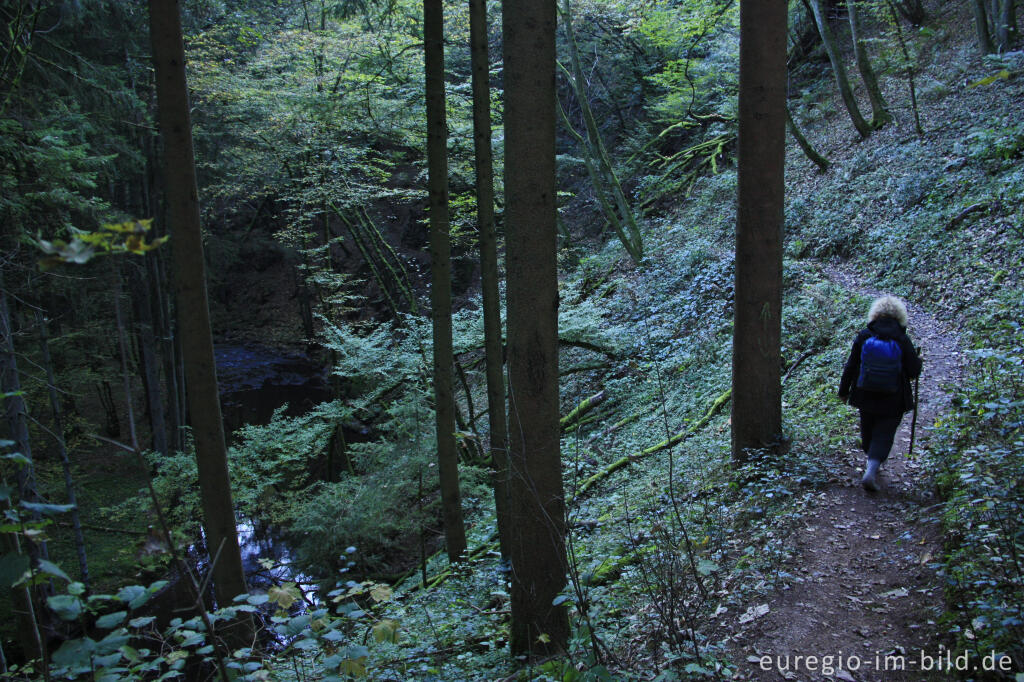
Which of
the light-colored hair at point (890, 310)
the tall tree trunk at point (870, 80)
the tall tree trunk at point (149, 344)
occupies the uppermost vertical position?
the tall tree trunk at point (870, 80)


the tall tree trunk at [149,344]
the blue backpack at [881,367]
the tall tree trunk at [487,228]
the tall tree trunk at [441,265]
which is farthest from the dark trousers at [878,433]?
the tall tree trunk at [149,344]

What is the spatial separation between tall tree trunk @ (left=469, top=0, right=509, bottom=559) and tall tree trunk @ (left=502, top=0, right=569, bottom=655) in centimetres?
297

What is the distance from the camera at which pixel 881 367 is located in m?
5.09

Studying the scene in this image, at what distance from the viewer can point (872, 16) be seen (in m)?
19.3

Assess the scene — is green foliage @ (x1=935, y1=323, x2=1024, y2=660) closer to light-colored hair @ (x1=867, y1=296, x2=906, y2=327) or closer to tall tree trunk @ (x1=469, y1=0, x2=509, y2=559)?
light-colored hair @ (x1=867, y1=296, x2=906, y2=327)

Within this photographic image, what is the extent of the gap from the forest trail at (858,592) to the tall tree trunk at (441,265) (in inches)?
171

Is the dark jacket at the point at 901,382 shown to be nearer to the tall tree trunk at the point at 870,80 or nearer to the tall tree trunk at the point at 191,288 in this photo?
the tall tree trunk at the point at 191,288

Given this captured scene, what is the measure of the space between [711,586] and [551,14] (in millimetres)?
3985

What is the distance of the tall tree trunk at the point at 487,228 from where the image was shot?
23.3ft

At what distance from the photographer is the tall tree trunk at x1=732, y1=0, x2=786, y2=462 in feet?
18.0

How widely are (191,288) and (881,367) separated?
6141mm

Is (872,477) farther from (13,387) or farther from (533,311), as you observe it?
(13,387)

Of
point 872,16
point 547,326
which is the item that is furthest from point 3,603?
point 872,16

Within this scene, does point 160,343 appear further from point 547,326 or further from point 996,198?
point 996,198
